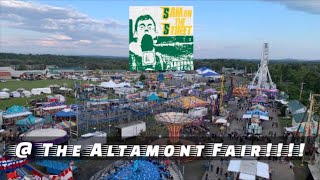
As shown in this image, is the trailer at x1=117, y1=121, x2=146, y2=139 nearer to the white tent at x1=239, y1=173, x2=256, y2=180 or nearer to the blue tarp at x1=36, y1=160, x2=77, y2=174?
the blue tarp at x1=36, y1=160, x2=77, y2=174

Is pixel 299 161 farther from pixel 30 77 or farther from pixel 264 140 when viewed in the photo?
pixel 30 77

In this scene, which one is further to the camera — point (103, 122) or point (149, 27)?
point (103, 122)

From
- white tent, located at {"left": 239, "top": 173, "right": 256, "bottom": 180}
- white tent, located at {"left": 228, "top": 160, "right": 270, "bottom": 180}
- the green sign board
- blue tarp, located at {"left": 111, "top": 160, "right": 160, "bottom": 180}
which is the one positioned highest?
the green sign board

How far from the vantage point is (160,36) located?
25.9 metres

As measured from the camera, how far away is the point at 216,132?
31312 mm

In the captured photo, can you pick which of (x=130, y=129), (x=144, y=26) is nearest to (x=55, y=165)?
(x=130, y=129)

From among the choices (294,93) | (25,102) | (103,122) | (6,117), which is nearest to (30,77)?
(25,102)

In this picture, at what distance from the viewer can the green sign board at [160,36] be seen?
2506 centimetres

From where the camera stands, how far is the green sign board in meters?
25.1

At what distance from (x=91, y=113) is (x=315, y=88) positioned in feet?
181

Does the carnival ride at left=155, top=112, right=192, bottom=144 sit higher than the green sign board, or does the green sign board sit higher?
the green sign board

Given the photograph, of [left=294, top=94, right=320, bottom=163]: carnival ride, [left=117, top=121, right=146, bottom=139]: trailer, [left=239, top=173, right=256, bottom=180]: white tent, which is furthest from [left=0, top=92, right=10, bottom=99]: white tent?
[left=294, top=94, right=320, bottom=163]: carnival ride

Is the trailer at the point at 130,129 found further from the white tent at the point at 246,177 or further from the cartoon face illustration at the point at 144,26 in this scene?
the white tent at the point at 246,177

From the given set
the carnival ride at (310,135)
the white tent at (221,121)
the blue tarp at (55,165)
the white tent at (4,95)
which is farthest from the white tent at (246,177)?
the white tent at (4,95)
